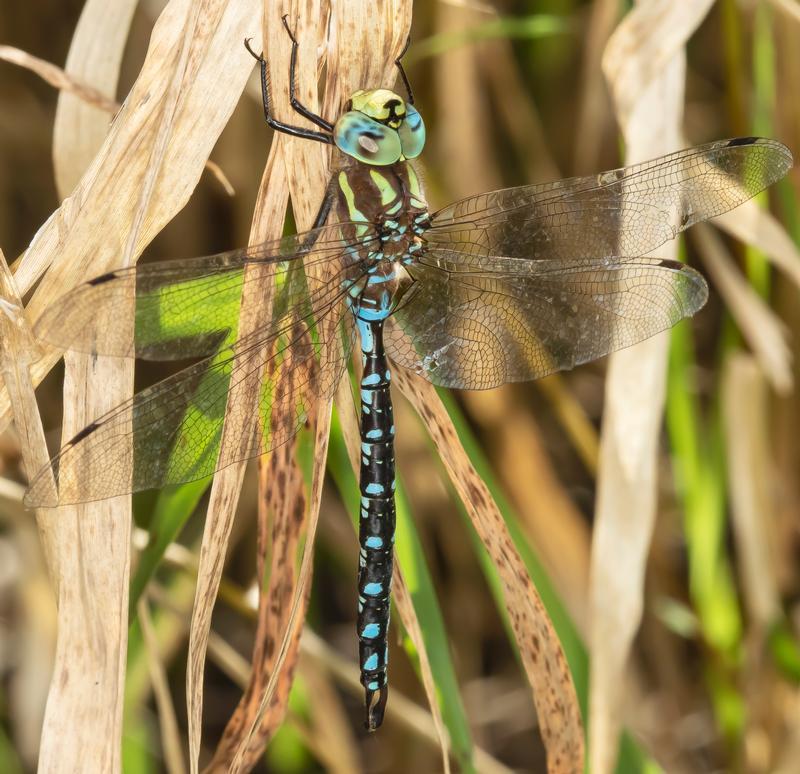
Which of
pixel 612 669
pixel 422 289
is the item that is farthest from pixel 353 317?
pixel 612 669

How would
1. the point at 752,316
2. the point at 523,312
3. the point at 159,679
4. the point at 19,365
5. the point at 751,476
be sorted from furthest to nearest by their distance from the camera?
the point at 751,476 → the point at 752,316 → the point at 523,312 → the point at 159,679 → the point at 19,365

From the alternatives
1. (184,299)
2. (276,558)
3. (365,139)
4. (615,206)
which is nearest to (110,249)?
(184,299)

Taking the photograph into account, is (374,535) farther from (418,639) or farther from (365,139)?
(365,139)

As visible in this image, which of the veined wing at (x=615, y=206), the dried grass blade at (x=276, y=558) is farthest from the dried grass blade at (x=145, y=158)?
the veined wing at (x=615, y=206)

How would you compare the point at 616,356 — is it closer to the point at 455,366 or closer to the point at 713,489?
the point at 455,366

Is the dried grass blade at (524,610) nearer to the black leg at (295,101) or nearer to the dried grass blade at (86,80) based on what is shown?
the black leg at (295,101)

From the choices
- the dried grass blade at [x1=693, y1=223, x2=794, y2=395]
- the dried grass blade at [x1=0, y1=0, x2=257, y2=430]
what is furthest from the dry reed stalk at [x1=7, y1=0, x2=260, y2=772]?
the dried grass blade at [x1=693, y1=223, x2=794, y2=395]
